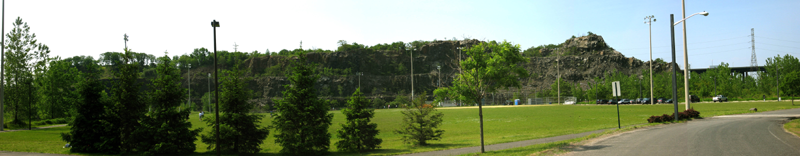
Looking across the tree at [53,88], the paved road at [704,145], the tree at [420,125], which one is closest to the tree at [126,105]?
the tree at [420,125]

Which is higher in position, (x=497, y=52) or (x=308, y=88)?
(x=497, y=52)

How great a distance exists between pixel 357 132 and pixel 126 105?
11.8m

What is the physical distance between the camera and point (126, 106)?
2023 centimetres

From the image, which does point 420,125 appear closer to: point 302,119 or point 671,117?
point 302,119

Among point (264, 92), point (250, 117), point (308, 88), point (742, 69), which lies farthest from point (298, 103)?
point (742, 69)

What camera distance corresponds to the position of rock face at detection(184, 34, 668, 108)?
15362 centimetres

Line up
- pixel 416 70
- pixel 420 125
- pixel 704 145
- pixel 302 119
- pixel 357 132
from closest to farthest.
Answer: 1. pixel 704 145
2. pixel 302 119
3. pixel 357 132
4. pixel 420 125
5. pixel 416 70

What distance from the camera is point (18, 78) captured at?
44781 mm

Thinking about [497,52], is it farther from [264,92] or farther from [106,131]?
[264,92]

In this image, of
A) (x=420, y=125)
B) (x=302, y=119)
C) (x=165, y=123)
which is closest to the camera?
(x=165, y=123)

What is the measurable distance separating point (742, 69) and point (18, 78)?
9036 inches

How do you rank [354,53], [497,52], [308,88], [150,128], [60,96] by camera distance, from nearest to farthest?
[497,52] → [150,128] → [308,88] → [60,96] → [354,53]

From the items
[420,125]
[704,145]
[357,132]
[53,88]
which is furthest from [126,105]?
[53,88]

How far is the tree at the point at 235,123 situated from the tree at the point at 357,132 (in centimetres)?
419
